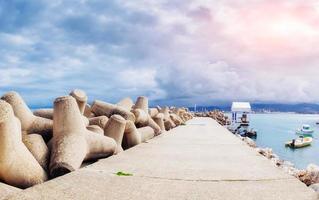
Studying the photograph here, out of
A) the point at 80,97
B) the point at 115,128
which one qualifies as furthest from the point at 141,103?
the point at 115,128

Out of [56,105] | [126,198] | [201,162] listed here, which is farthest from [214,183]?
[56,105]

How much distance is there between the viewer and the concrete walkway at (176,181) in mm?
2562

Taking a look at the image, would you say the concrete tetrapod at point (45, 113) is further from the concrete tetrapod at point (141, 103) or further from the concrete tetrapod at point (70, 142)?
the concrete tetrapod at point (141, 103)

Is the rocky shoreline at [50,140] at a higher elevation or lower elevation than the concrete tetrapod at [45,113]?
lower

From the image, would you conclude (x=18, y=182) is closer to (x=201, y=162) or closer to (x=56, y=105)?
(x=56, y=105)

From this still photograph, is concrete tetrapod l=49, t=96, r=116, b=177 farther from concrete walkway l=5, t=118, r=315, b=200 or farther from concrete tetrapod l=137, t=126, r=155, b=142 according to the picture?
concrete tetrapod l=137, t=126, r=155, b=142

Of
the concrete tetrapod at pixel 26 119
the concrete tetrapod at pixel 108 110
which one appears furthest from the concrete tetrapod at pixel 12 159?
the concrete tetrapod at pixel 108 110

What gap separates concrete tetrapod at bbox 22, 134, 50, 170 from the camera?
11.3 feet

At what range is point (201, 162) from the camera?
412cm

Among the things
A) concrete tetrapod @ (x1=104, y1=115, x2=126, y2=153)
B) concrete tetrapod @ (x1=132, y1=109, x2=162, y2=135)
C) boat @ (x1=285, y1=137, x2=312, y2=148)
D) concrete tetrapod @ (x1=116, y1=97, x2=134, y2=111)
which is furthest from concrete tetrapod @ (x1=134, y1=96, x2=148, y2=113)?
boat @ (x1=285, y1=137, x2=312, y2=148)

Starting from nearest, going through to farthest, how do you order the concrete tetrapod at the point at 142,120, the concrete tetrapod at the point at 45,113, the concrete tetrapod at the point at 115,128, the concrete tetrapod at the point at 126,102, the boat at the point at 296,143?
the concrete tetrapod at the point at 45,113 → the concrete tetrapod at the point at 115,128 → the concrete tetrapod at the point at 142,120 → the concrete tetrapod at the point at 126,102 → the boat at the point at 296,143

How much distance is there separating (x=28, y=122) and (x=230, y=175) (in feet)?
6.92

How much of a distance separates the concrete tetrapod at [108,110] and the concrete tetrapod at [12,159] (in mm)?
3353

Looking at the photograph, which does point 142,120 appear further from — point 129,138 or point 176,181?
point 176,181
